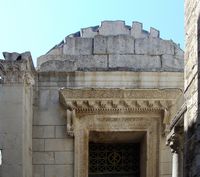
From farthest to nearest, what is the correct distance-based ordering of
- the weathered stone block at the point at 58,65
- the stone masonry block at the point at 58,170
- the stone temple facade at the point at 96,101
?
the weathered stone block at the point at 58,65 → the stone masonry block at the point at 58,170 → the stone temple facade at the point at 96,101

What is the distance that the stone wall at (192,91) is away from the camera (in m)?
6.34

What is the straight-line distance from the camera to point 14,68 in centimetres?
1080

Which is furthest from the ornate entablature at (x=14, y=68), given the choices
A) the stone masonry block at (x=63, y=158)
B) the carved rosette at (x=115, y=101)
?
the stone masonry block at (x=63, y=158)

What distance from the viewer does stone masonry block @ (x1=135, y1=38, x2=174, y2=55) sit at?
12594mm

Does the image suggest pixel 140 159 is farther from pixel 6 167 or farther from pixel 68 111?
pixel 6 167

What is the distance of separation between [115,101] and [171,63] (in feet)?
5.06

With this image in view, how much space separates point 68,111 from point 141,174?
2.12m

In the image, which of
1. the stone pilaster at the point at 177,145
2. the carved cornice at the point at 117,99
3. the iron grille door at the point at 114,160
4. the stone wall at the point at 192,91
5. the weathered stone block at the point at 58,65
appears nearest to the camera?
the stone wall at the point at 192,91

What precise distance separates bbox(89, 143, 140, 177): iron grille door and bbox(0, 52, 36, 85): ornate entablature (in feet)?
9.57

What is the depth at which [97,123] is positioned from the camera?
1218cm

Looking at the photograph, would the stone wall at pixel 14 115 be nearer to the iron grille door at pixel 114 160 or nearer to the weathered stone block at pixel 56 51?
the weathered stone block at pixel 56 51

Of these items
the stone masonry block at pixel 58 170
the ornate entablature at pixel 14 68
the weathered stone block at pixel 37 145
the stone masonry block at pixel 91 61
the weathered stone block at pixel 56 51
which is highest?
the weathered stone block at pixel 56 51

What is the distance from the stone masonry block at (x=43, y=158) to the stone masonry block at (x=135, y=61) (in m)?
2.11

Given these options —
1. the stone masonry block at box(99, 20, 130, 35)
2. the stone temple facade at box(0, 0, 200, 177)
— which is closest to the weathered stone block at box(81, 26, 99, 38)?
the stone temple facade at box(0, 0, 200, 177)
